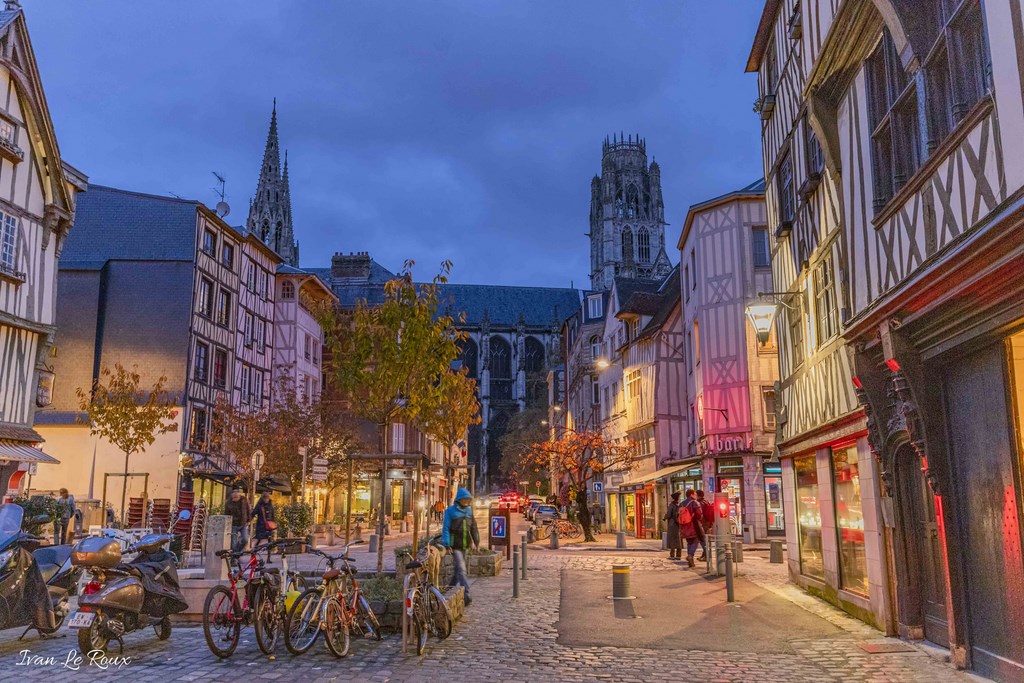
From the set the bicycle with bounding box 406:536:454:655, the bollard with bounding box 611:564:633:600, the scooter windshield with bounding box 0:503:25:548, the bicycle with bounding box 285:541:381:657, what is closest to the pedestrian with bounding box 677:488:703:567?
the bollard with bounding box 611:564:633:600

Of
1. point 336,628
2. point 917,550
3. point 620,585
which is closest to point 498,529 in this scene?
point 620,585

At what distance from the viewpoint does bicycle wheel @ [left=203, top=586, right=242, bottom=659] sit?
24.0ft

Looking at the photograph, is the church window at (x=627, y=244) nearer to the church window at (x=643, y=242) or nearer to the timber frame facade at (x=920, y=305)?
the church window at (x=643, y=242)

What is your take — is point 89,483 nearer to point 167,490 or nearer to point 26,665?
point 167,490

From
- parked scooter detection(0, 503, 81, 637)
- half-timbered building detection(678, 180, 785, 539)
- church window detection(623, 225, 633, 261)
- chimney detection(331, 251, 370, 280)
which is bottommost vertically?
parked scooter detection(0, 503, 81, 637)

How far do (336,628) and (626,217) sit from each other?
96222 mm

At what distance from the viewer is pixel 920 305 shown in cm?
711

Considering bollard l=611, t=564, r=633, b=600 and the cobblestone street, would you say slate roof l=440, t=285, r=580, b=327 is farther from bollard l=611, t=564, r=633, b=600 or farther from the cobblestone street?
the cobblestone street

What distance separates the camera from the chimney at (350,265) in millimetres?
69000

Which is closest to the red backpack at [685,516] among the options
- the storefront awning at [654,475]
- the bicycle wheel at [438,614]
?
the storefront awning at [654,475]

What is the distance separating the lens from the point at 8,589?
7.22 meters

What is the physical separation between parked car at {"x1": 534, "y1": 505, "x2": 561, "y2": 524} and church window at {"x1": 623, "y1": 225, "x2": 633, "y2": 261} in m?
65.6

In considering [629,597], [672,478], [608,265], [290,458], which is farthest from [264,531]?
[608,265]

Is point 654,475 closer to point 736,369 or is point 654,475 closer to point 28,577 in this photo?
point 736,369
